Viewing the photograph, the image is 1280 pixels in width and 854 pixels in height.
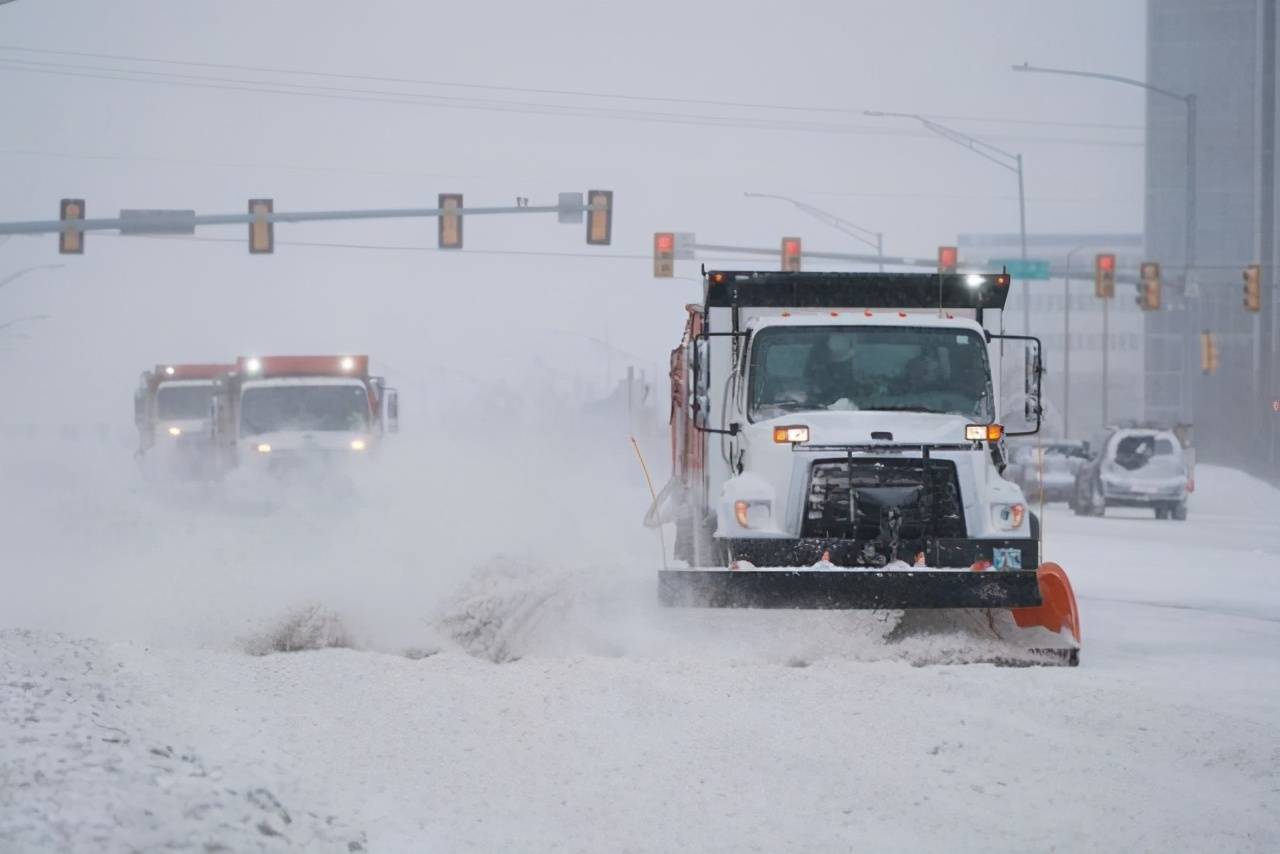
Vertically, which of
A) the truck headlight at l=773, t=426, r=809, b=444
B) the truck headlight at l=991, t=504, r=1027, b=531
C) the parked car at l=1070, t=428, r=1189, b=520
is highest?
the truck headlight at l=773, t=426, r=809, b=444

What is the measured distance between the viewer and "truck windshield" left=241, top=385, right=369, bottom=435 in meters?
29.9

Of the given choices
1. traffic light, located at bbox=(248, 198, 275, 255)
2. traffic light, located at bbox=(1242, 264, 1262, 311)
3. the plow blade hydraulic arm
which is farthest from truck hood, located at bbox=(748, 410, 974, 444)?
traffic light, located at bbox=(1242, 264, 1262, 311)

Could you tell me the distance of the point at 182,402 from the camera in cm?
4016

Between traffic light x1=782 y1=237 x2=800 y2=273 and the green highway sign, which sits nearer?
traffic light x1=782 y1=237 x2=800 y2=273

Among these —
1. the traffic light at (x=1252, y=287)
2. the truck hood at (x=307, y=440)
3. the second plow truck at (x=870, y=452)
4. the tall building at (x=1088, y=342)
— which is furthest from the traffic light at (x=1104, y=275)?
the tall building at (x=1088, y=342)

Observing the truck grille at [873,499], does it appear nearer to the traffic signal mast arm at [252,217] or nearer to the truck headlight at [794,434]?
the truck headlight at [794,434]

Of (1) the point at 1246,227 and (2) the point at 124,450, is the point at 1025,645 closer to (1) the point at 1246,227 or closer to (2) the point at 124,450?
(2) the point at 124,450

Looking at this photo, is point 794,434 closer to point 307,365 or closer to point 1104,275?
point 307,365

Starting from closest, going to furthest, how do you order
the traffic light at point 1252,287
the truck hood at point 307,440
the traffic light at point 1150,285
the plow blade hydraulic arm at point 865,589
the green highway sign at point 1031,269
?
the plow blade hydraulic arm at point 865,589 < the truck hood at point 307,440 < the traffic light at point 1252,287 < the green highway sign at point 1031,269 < the traffic light at point 1150,285

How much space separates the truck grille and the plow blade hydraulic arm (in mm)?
689

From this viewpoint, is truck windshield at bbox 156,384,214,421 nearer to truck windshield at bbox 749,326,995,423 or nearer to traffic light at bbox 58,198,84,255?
traffic light at bbox 58,198,84,255

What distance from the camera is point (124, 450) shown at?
57312mm

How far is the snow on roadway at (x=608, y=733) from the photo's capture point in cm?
705

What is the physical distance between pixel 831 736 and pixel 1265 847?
2629mm
